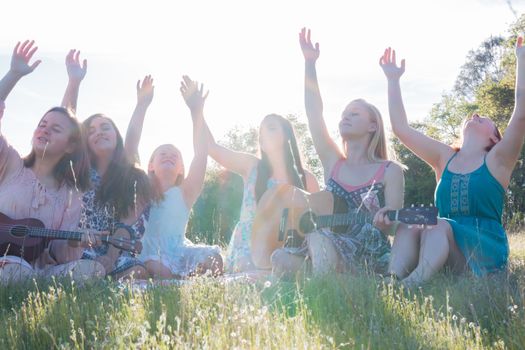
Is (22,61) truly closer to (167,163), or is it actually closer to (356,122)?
(167,163)

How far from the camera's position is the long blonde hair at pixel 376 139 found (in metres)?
5.57

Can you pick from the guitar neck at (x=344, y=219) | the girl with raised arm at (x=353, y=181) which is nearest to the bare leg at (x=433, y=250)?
the girl with raised arm at (x=353, y=181)

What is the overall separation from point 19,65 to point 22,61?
6 centimetres

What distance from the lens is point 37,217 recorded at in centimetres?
498

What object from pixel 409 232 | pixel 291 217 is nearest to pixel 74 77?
pixel 291 217

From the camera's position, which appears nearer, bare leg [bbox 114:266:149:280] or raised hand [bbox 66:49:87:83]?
bare leg [bbox 114:266:149:280]

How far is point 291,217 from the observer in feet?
18.1

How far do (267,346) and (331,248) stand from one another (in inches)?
108

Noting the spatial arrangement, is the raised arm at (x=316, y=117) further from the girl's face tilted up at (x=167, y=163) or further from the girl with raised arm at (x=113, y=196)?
the girl with raised arm at (x=113, y=196)

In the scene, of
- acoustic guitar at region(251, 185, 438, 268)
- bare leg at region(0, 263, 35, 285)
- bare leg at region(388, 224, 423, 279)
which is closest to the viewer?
bare leg at region(0, 263, 35, 285)

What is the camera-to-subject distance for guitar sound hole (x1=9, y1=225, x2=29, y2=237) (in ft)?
15.8

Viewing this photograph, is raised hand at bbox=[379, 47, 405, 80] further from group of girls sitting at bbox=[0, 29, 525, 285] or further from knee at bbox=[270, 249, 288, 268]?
knee at bbox=[270, 249, 288, 268]

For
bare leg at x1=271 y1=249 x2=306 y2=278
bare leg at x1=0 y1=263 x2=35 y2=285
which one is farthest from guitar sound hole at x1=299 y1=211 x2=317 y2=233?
bare leg at x1=0 y1=263 x2=35 y2=285

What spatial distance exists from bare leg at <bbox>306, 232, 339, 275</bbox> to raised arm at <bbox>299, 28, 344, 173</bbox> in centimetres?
114
